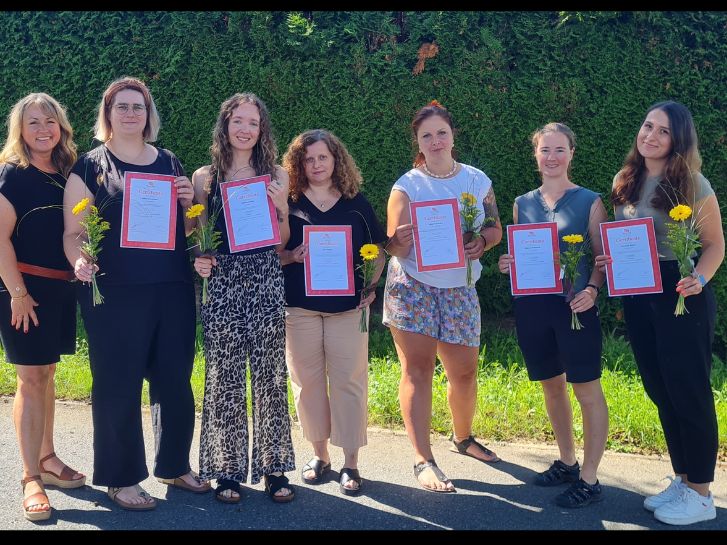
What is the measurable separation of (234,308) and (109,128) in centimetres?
122

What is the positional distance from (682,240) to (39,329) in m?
3.45

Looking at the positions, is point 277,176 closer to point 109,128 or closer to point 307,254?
point 307,254

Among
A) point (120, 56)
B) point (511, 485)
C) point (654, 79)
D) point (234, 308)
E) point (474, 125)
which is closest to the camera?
point (234, 308)

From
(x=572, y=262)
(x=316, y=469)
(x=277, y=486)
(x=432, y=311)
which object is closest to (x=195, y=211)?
(x=432, y=311)

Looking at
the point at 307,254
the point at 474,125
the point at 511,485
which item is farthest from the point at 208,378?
the point at 474,125

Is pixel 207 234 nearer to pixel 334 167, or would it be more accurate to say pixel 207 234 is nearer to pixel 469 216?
pixel 334 167

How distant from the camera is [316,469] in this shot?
14.6ft

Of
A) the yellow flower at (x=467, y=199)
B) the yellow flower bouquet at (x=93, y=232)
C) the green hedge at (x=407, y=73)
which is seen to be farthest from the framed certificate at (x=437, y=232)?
the green hedge at (x=407, y=73)

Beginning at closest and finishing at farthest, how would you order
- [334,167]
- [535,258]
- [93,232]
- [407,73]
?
[93,232] < [535,258] < [334,167] < [407,73]

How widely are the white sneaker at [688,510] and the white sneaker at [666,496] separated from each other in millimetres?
66

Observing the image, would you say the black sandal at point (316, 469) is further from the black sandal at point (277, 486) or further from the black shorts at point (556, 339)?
the black shorts at point (556, 339)

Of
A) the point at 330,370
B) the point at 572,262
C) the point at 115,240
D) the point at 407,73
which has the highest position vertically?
the point at 407,73

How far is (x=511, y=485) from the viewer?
4.35m

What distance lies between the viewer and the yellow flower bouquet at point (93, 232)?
376 cm
